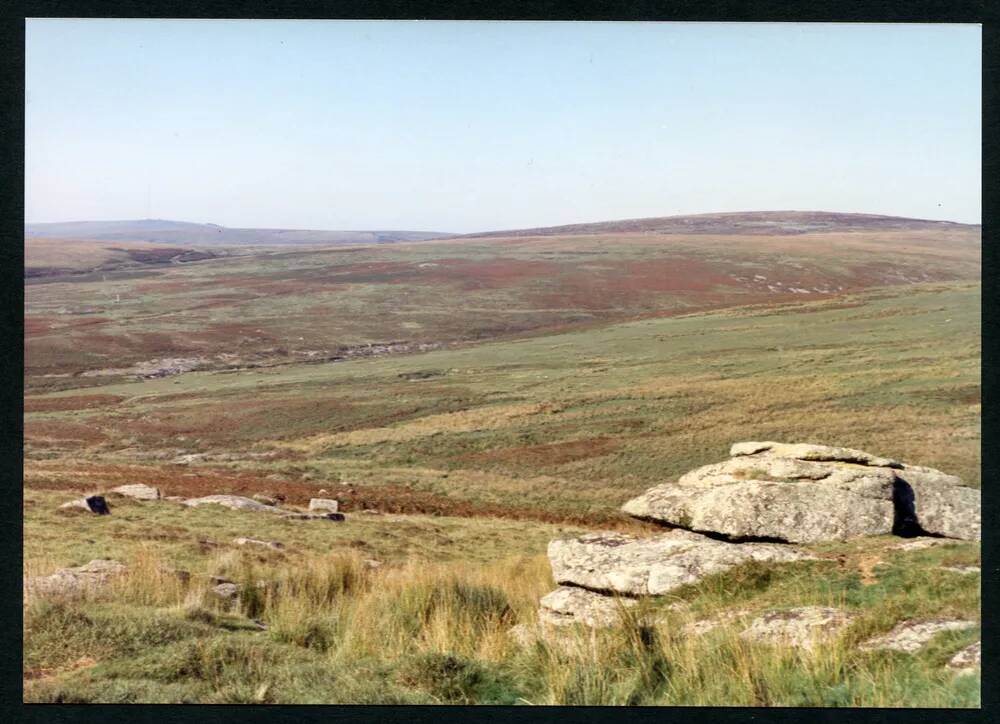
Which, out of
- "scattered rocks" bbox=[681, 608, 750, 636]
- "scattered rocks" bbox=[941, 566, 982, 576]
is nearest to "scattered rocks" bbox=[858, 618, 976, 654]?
"scattered rocks" bbox=[941, 566, 982, 576]

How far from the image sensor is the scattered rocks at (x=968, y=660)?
6.45 meters

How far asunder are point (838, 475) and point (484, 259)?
275 feet

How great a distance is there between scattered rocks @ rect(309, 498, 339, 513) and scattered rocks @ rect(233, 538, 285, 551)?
198 inches

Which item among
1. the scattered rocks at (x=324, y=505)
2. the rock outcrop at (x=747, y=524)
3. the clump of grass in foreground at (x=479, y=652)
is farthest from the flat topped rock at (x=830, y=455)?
the scattered rocks at (x=324, y=505)

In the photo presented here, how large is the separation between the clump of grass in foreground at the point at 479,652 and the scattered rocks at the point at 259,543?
466 centimetres

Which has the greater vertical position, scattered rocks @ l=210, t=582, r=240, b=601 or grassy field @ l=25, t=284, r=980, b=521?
scattered rocks @ l=210, t=582, r=240, b=601

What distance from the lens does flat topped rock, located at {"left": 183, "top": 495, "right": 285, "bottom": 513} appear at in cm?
1834

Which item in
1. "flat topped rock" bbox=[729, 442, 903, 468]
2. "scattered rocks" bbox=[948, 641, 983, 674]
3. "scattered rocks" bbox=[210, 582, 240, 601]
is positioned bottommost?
"scattered rocks" bbox=[210, 582, 240, 601]

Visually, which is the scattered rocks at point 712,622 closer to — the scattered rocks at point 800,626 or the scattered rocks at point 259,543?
the scattered rocks at point 800,626

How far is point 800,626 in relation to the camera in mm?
7316

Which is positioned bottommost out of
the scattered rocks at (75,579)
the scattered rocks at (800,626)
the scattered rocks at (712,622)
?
the scattered rocks at (75,579)

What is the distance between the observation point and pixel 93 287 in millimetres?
72062

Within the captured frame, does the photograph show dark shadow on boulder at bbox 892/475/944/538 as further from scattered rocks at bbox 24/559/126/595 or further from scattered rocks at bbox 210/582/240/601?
scattered rocks at bbox 24/559/126/595
